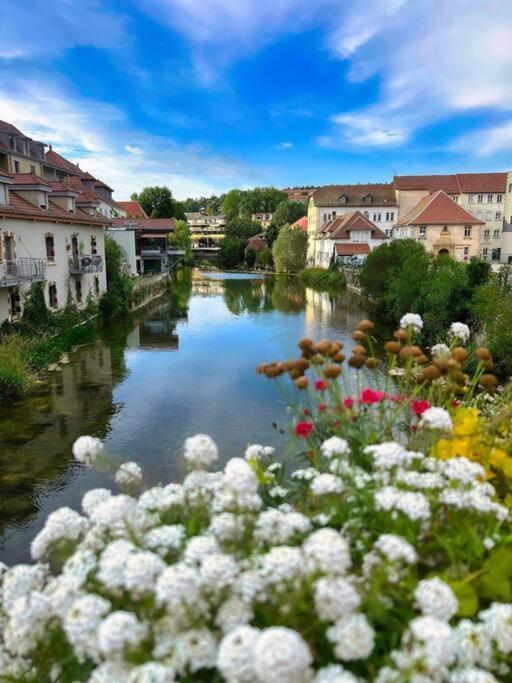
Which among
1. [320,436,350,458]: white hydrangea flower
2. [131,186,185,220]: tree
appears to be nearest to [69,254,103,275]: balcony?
[320,436,350,458]: white hydrangea flower

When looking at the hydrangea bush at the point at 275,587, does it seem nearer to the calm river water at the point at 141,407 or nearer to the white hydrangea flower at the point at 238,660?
the white hydrangea flower at the point at 238,660

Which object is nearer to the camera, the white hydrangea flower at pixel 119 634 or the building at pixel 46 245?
the white hydrangea flower at pixel 119 634

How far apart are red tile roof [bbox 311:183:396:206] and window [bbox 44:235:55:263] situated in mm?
48577

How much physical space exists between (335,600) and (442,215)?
5260cm

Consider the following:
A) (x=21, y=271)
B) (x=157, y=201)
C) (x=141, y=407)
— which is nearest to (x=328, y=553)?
(x=141, y=407)

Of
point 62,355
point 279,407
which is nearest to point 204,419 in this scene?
point 279,407

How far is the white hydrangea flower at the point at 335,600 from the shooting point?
76.9 inches

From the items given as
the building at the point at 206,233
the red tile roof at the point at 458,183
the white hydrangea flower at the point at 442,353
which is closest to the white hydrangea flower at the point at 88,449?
the white hydrangea flower at the point at 442,353

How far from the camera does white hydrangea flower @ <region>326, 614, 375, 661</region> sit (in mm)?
1899

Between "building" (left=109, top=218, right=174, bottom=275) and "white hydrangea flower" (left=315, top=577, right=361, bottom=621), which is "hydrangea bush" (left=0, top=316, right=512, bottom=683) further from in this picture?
"building" (left=109, top=218, right=174, bottom=275)

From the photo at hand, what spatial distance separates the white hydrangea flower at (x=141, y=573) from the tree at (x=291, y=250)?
63.5m

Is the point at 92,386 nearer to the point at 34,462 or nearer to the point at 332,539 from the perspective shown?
Result: the point at 34,462

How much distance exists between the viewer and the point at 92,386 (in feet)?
50.5

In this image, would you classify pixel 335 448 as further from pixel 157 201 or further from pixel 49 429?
pixel 157 201
